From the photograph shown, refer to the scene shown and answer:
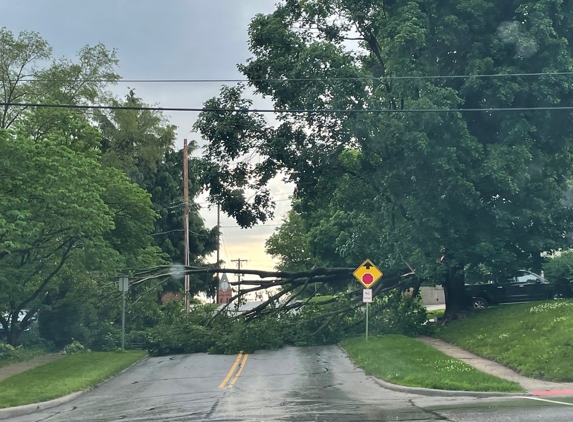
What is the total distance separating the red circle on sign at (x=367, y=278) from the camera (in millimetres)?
23500

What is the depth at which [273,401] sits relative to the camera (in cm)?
1355

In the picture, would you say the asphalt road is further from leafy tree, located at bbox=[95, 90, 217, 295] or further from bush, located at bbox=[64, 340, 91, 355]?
leafy tree, located at bbox=[95, 90, 217, 295]

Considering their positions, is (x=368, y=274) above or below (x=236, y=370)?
above

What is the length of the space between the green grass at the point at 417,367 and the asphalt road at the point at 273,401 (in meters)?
0.54

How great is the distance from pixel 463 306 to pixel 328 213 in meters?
25.6

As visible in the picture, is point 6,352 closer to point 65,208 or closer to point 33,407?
point 65,208

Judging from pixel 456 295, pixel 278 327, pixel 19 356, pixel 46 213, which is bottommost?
pixel 19 356

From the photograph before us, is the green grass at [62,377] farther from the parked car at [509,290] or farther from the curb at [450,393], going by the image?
the parked car at [509,290]

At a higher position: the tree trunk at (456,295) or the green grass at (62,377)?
the tree trunk at (456,295)

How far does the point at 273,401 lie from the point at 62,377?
7.68m

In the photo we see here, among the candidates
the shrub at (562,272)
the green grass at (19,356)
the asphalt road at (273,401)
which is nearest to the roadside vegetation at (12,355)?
the green grass at (19,356)

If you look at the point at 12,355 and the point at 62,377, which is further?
the point at 12,355

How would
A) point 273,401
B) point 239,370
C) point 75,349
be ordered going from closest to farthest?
point 273,401
point 239,370
point 75,349

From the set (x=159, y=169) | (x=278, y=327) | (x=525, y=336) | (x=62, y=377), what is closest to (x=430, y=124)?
(x=525, y=336)
